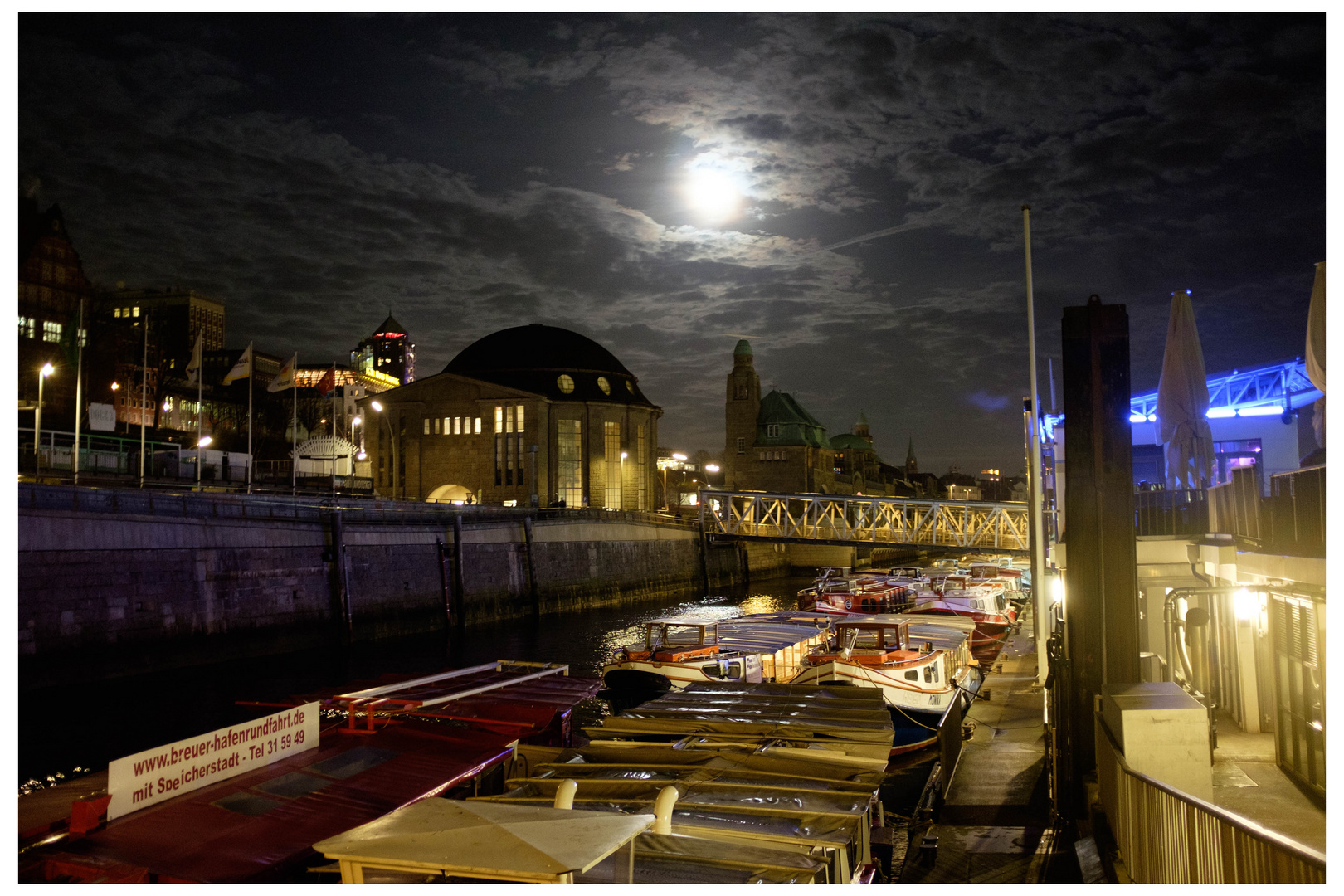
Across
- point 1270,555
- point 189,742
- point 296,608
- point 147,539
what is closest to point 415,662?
point 296,608

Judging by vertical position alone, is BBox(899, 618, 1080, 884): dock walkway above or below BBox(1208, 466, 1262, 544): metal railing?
below

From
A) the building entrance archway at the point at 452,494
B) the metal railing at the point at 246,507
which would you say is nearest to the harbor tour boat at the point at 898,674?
the metal railing at the point at 246,507

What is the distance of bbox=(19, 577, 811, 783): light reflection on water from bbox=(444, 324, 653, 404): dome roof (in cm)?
4039

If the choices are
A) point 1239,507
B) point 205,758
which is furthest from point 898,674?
point 205,758

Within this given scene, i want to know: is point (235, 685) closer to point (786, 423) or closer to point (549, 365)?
point (549, 365)

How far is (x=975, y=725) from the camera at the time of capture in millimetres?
21297

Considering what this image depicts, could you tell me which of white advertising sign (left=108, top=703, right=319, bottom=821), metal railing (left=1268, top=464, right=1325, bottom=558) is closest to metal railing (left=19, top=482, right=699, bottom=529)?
white advertising sign (left=108, top=703, right=319, bottom=821)

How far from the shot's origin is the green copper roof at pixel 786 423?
127 metres

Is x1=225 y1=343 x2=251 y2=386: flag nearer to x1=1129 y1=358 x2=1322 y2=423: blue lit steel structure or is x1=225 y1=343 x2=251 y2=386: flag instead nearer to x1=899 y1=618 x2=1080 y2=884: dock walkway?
x1=899 y1=618 x2=1080 y2=884: dock walkway

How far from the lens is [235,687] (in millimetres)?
31375

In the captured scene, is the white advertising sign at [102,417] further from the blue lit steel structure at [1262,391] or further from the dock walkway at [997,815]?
the blue lit steel structure at [1262,391]

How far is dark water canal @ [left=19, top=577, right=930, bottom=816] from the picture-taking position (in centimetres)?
2380

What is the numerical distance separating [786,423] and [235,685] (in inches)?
4005

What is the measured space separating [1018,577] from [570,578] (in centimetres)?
3605
